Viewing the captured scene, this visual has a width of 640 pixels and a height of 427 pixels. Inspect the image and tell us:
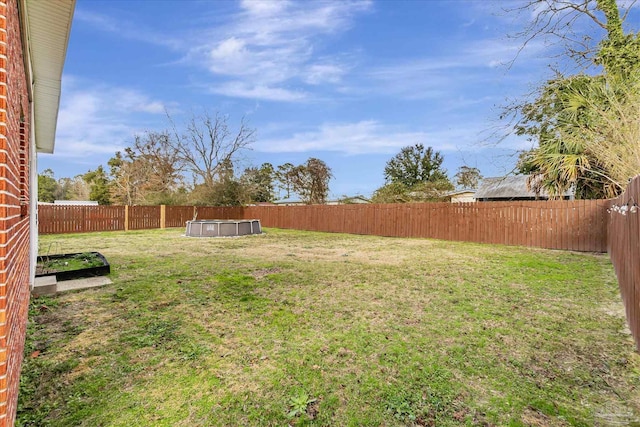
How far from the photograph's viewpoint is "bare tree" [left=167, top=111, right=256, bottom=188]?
2597 cm

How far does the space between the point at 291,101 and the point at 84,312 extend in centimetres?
1870

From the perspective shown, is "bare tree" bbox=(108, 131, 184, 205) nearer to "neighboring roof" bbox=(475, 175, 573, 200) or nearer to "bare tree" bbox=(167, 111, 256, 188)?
"bare tree" bbox=(167, 111, 256, 188)

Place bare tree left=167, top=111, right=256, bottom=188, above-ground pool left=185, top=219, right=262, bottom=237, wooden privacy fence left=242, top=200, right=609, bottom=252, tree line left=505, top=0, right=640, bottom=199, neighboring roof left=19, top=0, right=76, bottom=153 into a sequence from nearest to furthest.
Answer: neighboring roof left=19, top=0, right=76, bottom=153, tree line left=505, top=0, right=640, bottom=199, wooden privacy fence left=242, top=200, right=609, bottom=252, above-ground pool left=185, top=219, right=262, bottom=237, bare tree left=167, top=111, right=256, bottom=188

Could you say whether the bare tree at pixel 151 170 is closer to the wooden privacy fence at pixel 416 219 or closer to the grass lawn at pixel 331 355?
the wooden privacy fence at pixel 416 219

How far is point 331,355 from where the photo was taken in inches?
104

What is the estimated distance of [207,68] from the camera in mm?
17859

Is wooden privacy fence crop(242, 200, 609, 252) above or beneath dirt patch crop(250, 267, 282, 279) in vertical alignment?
above

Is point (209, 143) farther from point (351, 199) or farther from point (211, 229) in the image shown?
point (211, 229)

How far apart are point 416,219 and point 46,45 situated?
1232 cm

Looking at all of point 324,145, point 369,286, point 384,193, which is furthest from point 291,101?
point 369,286

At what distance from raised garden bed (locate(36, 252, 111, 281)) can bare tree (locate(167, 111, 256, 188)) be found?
799 inches

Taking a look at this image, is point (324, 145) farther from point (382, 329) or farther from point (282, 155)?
point (382, 329)

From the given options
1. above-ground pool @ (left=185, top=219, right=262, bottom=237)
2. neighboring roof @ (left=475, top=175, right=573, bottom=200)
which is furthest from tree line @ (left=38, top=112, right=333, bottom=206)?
neighboring roof @ (left=475, top=175, right=573, bottom=200)

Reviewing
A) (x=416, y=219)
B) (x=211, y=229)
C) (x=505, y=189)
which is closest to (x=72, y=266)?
(x=211, y=229)
